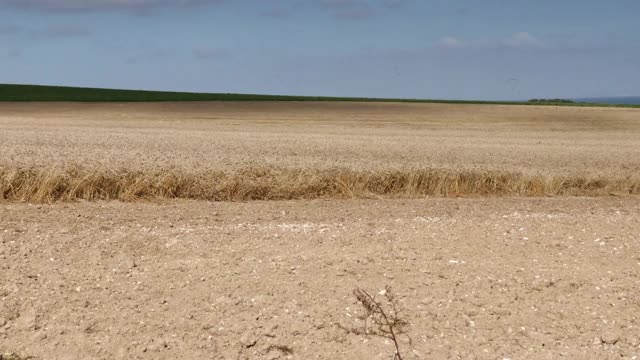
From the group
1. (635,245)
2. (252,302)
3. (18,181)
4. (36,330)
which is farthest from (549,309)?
(18,181)

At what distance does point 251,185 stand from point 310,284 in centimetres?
426

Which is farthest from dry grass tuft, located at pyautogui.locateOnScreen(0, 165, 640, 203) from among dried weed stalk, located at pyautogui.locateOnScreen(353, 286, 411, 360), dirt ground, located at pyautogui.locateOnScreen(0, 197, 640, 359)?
dried weed stalk, located at pyautogui.locateOnScreen(353, 286, 411, 360)

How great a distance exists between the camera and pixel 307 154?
21.4 metres

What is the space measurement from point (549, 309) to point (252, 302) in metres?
2.63

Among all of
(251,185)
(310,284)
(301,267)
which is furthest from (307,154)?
(310,284)

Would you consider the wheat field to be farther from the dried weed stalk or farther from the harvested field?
the dried weed stalk

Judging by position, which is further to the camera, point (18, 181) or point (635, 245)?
point (18, 181)

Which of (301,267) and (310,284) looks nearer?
(310,284)

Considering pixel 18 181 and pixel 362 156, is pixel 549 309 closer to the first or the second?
pixel 18 181

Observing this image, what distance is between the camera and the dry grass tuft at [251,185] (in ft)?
35.1

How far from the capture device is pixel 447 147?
2445 centimetres

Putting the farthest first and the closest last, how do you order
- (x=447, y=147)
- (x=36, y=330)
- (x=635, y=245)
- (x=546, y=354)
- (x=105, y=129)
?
(x=105, y=129)
(x=447, y=147)
(x=635, y=245)
(x=36, y=330)
(x=546, y=354)

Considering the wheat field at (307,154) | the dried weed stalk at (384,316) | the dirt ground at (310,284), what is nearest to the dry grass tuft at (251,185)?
the wheat field at (307,154)

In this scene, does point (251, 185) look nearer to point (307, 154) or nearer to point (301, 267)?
point (301, 267)
